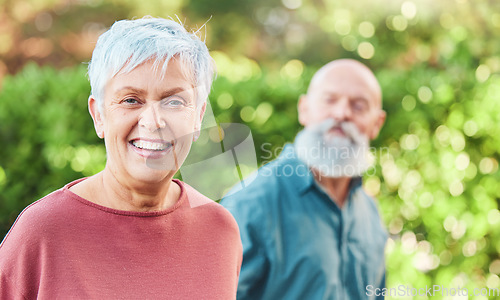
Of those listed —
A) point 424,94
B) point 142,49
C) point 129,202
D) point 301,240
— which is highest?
point 142,49

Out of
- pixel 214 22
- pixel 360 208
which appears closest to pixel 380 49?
pixel 360 208

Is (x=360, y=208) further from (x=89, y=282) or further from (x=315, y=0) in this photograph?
(x=315, y=0)

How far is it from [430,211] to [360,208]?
173cm

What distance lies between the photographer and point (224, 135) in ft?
9.30

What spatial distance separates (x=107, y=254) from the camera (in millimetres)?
1425

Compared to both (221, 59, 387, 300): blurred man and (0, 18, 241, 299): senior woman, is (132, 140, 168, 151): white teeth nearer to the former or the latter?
(0, 18, 241, 299): senior woman

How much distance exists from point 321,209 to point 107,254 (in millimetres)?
1452

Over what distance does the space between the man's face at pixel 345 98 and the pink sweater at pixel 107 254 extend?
4.77 ft

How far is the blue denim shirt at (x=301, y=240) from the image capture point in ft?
8.03

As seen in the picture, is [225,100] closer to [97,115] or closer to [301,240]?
[301,240]
